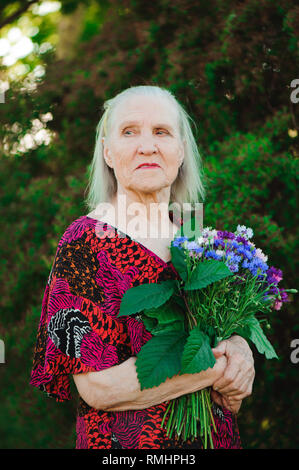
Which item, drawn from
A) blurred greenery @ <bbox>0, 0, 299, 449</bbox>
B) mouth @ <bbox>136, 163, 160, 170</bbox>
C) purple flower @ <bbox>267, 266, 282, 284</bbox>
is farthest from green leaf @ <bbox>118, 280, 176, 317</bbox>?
blurred greenery @ <bbox>0, 0, 299, 449</bbox>

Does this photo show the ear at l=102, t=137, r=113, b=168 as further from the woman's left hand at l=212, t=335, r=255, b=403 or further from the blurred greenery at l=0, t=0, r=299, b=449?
the blurred greenery at l=0, t=0, r=299, b=449

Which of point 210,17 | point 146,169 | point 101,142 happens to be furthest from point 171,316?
point 210,17

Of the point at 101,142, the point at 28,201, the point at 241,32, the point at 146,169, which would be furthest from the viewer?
the point at 28,201

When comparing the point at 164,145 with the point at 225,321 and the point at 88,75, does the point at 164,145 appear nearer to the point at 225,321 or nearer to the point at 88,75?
the point at 225,321

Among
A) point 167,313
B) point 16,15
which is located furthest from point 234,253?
point 16,15

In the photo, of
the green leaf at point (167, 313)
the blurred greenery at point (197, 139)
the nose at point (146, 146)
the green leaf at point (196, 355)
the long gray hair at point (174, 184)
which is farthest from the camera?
the blurred greenery at point (197, 139)

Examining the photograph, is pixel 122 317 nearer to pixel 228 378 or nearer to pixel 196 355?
pixel 196 355

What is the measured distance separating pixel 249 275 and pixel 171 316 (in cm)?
35

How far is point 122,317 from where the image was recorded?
1921 millimetres

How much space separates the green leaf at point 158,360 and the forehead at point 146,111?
0.90m

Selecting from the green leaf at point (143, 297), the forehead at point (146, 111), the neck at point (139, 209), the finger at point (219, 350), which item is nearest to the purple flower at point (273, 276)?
the finger at point (219, 350)

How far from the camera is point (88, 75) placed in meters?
4.64

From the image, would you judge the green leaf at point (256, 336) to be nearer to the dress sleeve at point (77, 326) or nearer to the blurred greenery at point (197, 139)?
the dress sleeve at point (77, 326)

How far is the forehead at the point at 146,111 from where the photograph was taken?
2.10 meters
